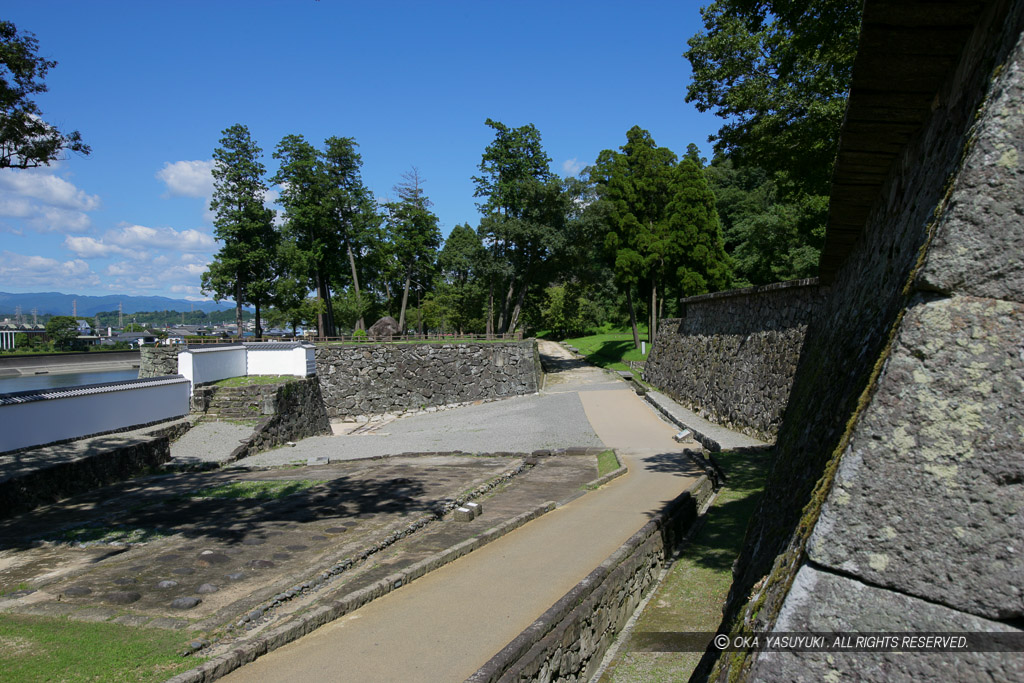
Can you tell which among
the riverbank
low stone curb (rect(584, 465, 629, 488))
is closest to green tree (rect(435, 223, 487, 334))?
low stone curb (rect(584, 465, 629, 488))

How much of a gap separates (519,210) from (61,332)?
57583 mm

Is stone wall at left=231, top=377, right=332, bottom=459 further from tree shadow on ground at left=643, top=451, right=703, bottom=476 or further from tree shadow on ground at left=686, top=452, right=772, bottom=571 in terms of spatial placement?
tree shadow on ground at left=686, top=452, right=772, bottom=571

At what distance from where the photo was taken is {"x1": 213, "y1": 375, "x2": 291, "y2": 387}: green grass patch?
2070 centimetres

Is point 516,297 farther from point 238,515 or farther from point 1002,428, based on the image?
point 1002,428

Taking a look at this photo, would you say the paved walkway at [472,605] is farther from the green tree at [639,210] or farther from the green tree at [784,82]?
the green tree at [639,210]

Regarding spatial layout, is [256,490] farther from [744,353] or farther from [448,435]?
[744,353]

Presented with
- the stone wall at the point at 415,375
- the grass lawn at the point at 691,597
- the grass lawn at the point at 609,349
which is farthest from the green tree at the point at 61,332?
the grass lawn at the point at 691,597

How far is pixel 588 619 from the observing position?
5234 millimetres

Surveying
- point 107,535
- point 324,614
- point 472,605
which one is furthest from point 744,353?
point 107,535

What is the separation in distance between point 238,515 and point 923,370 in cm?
871

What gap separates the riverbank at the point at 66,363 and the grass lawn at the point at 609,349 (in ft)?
131

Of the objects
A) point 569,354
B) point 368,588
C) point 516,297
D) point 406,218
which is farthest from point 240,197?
point 368,588

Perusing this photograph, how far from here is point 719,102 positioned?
1614cm

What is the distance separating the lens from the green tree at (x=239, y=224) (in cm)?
3597
